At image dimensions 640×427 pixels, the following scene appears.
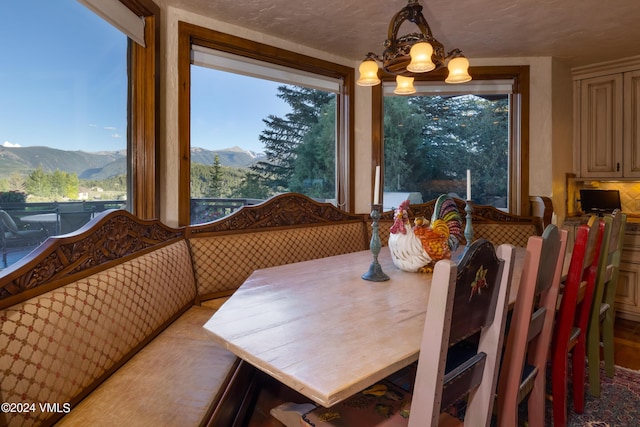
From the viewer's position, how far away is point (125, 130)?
213 centimetres

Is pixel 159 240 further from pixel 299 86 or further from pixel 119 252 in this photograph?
pixel 299 86

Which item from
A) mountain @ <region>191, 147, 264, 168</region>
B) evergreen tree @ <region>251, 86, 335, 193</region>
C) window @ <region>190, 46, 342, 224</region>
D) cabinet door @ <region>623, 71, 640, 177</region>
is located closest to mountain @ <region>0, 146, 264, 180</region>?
mountain @ <region>191, 147, 264, 168</region>

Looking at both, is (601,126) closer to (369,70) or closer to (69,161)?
(369,70)

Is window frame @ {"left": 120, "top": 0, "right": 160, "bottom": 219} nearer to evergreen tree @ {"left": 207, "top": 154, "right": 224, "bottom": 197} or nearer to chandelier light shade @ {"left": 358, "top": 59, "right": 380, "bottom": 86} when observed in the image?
evergreen tree @ {"left": 207, "top": 154, "right": 224, "bottom": 197}

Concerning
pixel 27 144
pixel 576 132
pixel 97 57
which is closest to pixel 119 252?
pixel 27 144

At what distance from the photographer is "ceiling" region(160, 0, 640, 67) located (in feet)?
7.68

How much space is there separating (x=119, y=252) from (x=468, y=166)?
9.83ft

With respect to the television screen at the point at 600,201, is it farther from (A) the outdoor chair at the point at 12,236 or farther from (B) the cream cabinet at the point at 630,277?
(A) the outdoor chair at the point at 12,236

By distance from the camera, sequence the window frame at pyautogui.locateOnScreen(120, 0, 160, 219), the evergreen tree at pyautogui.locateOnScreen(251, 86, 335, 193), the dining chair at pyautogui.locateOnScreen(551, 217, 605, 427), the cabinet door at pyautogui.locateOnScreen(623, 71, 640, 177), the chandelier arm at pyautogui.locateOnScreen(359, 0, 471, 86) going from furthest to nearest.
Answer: the cabinet door at pyautogui.locateOnScreen(623, 71, 640, 177)
the evergreen tree at pyautogui.locateOnScreen(251, 86, 335, 193)
the window frame at pyautogui.locateOnScreen(120, 0, 160, 219)
the chandelier arm at pyautogui.locateOnScreen(359, 0, 471, 86)
the dining chair at pyautogui.locateOnScreen(551, 217, 605, 427)

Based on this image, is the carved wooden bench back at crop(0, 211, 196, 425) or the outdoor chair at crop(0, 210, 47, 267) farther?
the outdoor chair at crop(0, 210, 47, 267)

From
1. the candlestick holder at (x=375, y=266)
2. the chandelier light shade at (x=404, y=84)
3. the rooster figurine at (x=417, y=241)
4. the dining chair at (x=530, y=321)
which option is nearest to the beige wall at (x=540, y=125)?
the chandelier light shade at (x=404, y=84)

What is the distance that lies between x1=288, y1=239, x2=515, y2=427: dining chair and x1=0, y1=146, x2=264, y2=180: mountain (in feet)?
4.38

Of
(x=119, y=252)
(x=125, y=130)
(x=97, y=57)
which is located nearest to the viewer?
(x=119, y=252)

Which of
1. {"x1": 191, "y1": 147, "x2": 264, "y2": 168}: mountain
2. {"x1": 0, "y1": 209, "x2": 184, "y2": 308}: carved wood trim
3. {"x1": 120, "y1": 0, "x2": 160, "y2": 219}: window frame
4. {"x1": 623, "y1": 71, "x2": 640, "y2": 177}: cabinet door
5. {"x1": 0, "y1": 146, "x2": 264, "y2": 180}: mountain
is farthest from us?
{"x1": 623, "y1": 71, "x2": 640, "y2": 177}: cabinet door
